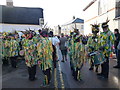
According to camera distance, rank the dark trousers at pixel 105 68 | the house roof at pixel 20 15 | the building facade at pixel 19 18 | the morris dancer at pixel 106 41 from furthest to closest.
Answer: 1. the house roof at pixel 20 15
2. the building facade at pixel 19 18
3. the dark trousers at pixel 105 68
4. the morris dancer at pixel 106 41

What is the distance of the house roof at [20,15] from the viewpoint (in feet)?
90.3

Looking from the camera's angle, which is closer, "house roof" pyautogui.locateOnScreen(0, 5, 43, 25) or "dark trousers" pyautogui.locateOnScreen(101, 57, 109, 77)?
"dark trousers" pyautogui.locateOnScreen(101, 57, 109, 77)

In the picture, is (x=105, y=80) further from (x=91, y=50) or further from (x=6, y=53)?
(x=6, y=53)

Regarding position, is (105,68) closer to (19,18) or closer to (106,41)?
(106,41)

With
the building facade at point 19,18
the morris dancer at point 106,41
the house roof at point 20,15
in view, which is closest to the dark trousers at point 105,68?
the morris dancer at point 106,41

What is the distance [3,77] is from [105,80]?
4.41 m

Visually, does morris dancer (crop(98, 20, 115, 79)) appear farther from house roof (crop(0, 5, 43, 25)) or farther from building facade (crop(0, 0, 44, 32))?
house roof (crop(0, 5, 43, 25))

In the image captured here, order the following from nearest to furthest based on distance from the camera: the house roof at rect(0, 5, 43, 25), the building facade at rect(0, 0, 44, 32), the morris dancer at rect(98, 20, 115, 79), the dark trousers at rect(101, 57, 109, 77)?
the morris dancer at rect(98, 20, 115, 79), the dark trousers at rect(101, 57, 109, 77), the building facade at rect(0, 0, 44, 32), the house roof at rect(0, 5, 43, 25)

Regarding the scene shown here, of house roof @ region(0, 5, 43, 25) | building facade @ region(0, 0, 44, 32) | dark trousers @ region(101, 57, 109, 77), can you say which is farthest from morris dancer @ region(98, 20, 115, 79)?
house roof @ region(0, 5, 43, 25)

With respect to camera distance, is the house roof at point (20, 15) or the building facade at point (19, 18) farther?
the house roof at point (20, 15)

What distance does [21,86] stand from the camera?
5.30 metres

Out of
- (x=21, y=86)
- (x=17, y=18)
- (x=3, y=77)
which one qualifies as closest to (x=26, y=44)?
(x=21, y=86)

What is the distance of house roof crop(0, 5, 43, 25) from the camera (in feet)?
90.3

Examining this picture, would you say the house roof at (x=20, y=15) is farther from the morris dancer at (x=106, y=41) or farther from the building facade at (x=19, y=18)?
the morris dancer at (x=106, y=41)
